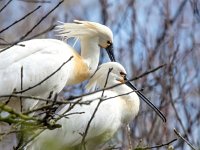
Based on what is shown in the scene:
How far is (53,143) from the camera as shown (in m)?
3.96

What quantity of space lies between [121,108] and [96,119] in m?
0.45

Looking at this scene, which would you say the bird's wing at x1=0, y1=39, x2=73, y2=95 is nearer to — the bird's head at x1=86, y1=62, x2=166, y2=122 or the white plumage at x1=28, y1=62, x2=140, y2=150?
the white plumage at x1=28, y1=62, x2=140, y2=150

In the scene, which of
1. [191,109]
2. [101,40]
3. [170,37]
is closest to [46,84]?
[101,40]

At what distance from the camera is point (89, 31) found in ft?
27.6

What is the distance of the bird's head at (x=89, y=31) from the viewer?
812 centimetres

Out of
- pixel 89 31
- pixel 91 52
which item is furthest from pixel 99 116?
pixel 89 31

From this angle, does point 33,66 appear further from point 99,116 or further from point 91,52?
point 91,52

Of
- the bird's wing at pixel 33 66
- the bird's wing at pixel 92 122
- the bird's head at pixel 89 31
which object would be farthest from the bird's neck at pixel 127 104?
the bird's wing at pixel 33 66

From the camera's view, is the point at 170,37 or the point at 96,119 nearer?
the point at 96,119

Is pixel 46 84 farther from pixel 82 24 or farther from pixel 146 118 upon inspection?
pixel 146 118

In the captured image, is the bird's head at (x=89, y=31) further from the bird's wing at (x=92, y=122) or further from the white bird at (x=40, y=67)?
the bird's wing at (x=92, y=122)

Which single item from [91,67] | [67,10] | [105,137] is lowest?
[105,137]

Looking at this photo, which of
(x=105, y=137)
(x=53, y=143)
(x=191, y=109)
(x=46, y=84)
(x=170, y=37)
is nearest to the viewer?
(x=53, y=143)

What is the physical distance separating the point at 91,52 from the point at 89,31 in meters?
0.19
